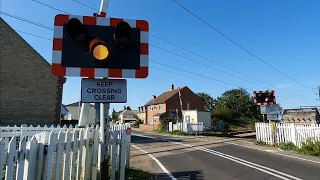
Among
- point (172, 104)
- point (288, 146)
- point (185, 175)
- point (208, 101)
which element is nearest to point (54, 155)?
A: point (185, 175)

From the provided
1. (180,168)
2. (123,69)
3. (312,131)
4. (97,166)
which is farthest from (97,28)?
(312,131)

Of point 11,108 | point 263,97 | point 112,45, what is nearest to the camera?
point 112,45

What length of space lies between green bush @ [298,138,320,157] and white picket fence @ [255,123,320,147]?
74 centimetres

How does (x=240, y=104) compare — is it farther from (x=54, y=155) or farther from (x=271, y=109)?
(x=54, y=155)

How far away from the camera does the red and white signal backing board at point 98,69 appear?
3.75m

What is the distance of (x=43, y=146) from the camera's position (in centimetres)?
394

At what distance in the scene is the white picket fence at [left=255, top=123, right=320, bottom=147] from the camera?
51.0 ft

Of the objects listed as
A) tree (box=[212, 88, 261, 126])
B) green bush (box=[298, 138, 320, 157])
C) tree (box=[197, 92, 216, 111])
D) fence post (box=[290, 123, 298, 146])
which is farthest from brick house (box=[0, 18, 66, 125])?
tree (box=[197, 92, 216, 111])

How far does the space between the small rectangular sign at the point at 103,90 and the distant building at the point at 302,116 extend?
82.4 ft

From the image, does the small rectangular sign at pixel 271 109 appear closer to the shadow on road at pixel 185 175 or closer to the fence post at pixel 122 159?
the shadow on road at pixel 185 175

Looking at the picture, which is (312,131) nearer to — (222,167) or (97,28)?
(222,167)

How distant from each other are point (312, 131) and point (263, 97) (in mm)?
5283

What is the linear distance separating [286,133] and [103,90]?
16.6 meters

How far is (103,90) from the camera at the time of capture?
3.92m
